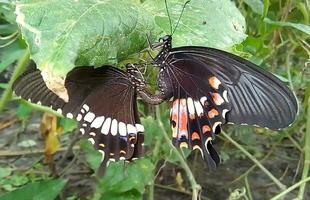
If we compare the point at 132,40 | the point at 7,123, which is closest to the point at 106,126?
the point at 132,40

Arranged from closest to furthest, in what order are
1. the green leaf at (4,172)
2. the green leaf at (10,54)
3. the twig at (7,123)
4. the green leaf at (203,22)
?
the green leaf at (203,22)
the green leaf at (10,54)
the green leaf at (4,172)
the twig at (7,123)

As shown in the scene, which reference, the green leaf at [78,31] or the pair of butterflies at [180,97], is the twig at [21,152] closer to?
the pair of butterflies at [180,97]

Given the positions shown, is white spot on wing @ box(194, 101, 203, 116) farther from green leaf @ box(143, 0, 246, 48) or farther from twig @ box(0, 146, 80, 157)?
twig @ box(0, 146, 80, 157)

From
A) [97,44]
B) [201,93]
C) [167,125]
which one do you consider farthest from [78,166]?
[97,44]

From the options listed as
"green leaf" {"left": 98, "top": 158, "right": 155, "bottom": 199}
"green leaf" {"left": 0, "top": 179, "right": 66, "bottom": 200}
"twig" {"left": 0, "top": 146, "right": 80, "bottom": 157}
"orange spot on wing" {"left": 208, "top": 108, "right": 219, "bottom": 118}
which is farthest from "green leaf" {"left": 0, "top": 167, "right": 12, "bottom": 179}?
"orange spot on wing" {"left": 208, "top": 108, "right": 219, "bottom": 118}

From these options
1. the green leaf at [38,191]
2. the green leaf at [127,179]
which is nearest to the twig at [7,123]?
the green leaf at [38,191]

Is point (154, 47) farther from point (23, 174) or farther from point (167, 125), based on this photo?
point (23, 174)
